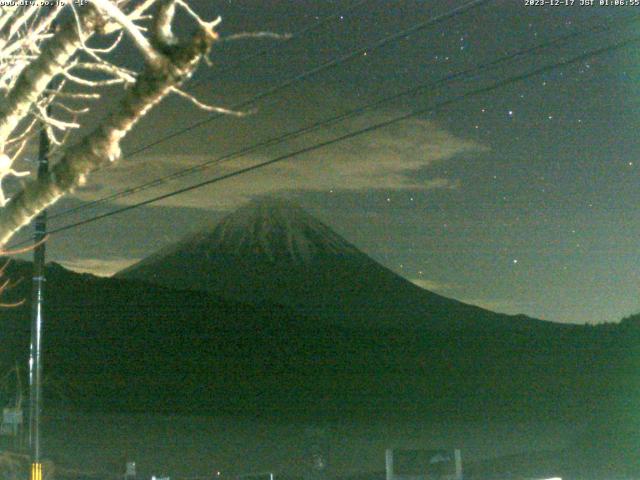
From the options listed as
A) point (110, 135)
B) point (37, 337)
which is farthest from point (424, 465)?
point (110, 135)

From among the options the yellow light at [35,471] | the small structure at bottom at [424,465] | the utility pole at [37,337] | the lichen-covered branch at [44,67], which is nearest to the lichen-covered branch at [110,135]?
the lichen-covered branch at [44,67]

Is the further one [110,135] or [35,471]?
[35,471]

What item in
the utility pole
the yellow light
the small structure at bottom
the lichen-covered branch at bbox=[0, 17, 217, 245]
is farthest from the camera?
the utility pole

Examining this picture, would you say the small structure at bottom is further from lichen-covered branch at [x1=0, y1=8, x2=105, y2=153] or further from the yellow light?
lichen-covered branch at [x1=0, y1=8, x2=105, y2=153]

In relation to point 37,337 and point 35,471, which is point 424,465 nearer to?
point 35,471

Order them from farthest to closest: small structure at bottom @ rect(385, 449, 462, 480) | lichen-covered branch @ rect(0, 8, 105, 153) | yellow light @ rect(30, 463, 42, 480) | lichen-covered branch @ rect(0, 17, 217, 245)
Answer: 1. yellow light @ rect(30, 463, 42, 480)
2. small structure at bottom @ rect(385, 449, 462, 480)
3. lichen-covered branch @ rect(0, 8, 105, 153)
4. lichen-covered branch @ rect(0, 17, 217, 245)

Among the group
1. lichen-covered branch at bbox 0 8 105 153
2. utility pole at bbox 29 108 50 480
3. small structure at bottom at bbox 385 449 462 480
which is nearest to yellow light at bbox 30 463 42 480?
utility pole at bbox 29 108 50 480

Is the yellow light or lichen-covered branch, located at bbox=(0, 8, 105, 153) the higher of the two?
lichen-covered branch, located at bbox=(0, 8, 105, 153)

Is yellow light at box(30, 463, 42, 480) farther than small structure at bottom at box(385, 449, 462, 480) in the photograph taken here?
Yes

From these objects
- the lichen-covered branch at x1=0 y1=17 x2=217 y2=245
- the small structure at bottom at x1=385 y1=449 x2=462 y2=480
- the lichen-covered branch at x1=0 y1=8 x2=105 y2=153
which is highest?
the lichen-covered branch at x1=0 y1=8 x2=105 y2=153

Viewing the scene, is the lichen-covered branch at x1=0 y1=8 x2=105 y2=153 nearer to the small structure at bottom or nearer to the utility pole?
the small structure at bottom

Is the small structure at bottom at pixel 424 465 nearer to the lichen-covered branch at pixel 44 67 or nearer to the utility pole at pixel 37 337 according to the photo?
the utility pole at pixel 37 337
